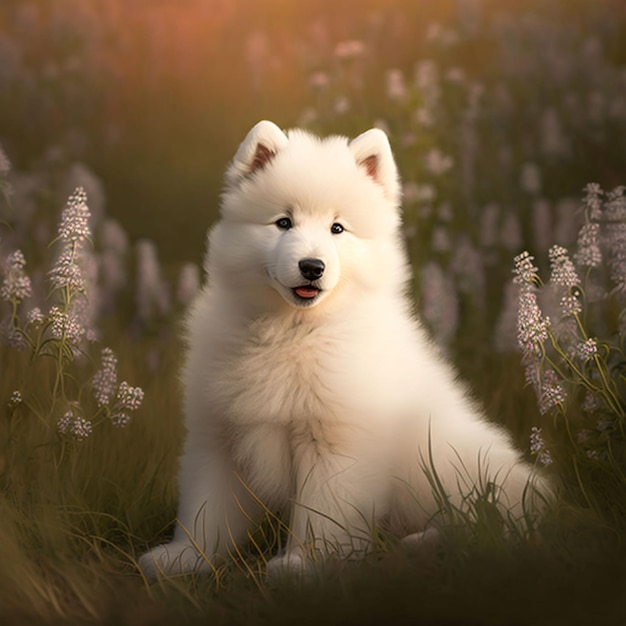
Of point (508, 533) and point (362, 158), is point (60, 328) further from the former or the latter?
point (508, 533)

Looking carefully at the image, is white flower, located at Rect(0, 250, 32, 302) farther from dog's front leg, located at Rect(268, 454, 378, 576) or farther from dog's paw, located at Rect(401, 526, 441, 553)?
dog's paw, located at Rect(401, 526, 441, 553)

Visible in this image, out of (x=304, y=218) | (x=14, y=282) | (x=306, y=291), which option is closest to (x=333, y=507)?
(x=306, y=291)

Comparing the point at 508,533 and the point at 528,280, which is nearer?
the point at 508,533

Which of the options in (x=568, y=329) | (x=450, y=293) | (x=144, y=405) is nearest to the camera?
(x=568, y=329)

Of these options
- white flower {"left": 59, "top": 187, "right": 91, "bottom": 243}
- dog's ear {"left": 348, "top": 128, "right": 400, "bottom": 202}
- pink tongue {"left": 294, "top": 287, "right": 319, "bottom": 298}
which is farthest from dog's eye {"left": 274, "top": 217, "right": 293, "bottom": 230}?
white flower {"left": 59, "top": 187, "right": 91, "bottom": 243}

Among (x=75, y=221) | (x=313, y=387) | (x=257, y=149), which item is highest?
(x=257, y=149)

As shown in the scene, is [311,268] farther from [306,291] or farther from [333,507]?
[333,507]

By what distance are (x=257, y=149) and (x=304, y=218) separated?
0.41 meters

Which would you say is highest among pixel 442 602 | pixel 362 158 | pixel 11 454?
pixel 362 158

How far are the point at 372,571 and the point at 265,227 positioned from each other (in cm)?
133

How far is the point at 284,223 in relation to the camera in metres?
3.58


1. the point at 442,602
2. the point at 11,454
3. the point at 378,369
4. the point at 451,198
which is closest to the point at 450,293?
the point at 451,198

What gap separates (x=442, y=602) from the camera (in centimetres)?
274

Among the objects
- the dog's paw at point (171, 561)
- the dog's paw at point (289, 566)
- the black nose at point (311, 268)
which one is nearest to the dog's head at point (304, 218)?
the black nose at point (311, 268)
